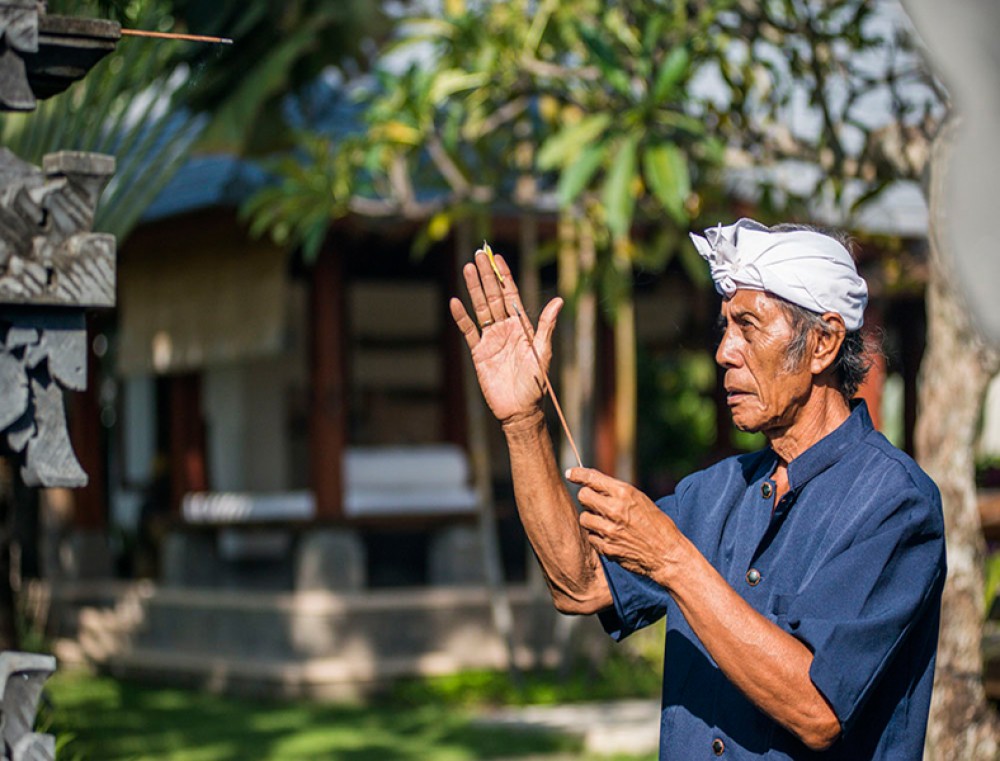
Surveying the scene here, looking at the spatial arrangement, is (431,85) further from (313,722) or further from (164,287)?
(164,287)

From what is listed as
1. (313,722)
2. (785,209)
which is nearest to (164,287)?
(313,722)

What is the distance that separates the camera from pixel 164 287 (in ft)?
43.1

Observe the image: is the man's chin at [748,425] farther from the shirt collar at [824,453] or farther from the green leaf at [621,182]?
the green leaf at [621,182]

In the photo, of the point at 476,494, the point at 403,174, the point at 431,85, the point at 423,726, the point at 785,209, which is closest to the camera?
the point at 431,85

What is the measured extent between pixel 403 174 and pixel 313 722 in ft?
12.1

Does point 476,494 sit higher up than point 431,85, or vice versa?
point 431,85

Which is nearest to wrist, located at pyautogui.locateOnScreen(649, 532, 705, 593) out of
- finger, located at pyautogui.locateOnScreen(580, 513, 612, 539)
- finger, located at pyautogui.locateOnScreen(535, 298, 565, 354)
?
finger, located at pyautogui.locateOnScreen(580, 513, 612, 539)

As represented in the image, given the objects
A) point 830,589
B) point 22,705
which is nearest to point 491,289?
point 830,589

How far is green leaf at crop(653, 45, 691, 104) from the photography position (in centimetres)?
652

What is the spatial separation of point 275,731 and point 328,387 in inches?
112

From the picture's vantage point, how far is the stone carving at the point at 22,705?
3117mm

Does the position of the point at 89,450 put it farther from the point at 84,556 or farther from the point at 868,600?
the point at 868,600

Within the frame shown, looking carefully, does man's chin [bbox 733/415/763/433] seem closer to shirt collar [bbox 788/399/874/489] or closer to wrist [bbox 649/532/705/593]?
shirt collar [bbox 788/399/874/489]

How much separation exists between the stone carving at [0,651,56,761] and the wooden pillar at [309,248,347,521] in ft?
27.1
